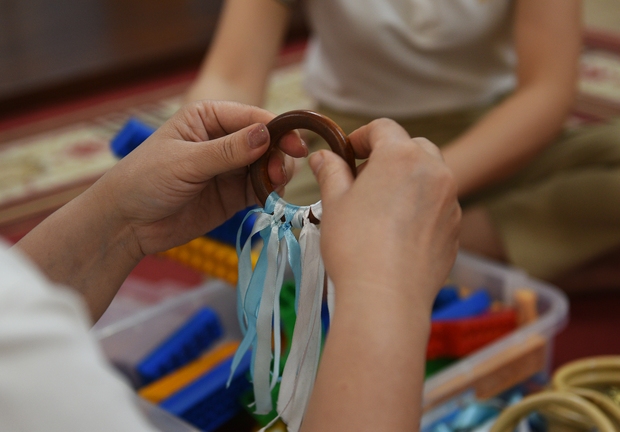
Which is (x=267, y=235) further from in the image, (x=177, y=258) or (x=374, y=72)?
(x=374, y=72)

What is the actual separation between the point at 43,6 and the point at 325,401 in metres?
3.18

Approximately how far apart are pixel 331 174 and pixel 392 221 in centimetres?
6

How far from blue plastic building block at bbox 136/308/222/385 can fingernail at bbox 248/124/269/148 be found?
50 cm

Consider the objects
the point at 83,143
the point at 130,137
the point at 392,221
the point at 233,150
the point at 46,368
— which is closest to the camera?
the point at 46,368

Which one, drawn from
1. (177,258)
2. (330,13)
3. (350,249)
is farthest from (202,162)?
(330,13)

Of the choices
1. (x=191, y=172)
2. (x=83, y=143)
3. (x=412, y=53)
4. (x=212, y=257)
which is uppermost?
(x=191, y=172)

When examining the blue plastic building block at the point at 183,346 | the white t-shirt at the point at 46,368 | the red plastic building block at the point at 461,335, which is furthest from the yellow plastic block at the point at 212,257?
the white t-shirt at the point at 46,368

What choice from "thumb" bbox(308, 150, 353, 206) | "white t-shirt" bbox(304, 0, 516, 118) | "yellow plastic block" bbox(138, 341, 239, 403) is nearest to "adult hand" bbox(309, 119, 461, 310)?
"thumb" bbox(308, 150, 353, 206)

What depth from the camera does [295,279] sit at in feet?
1.90

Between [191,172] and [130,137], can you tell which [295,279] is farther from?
[130,137]

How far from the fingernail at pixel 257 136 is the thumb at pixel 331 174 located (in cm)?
5

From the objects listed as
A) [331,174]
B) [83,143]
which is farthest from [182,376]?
[83,143]

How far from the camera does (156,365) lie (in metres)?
0.96

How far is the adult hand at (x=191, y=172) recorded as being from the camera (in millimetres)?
567
